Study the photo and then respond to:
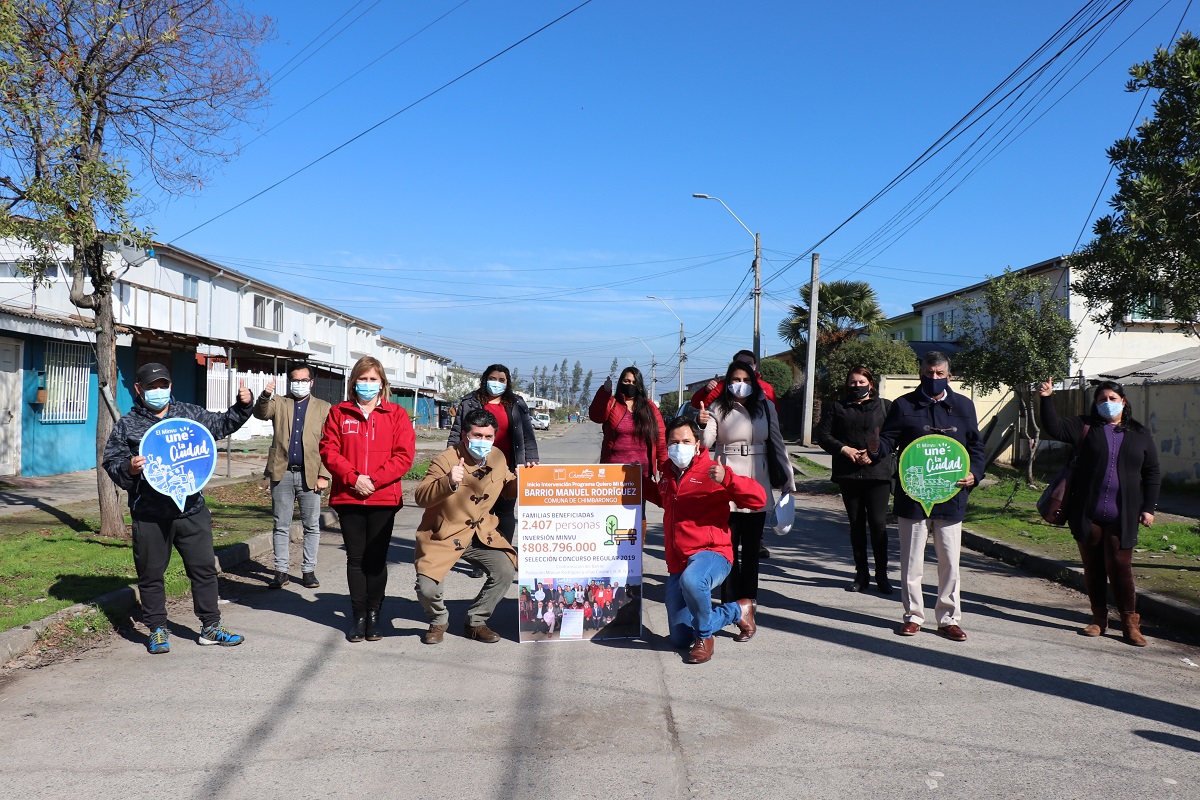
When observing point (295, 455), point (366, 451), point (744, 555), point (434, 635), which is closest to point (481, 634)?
point (434, 635)

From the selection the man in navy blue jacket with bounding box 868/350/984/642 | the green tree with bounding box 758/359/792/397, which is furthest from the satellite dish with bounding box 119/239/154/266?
the green tree with bounding box 758/359/792/397

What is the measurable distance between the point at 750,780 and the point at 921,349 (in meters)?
34.5

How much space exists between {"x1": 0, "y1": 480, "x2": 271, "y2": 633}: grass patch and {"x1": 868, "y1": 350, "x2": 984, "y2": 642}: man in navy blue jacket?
5.82 m

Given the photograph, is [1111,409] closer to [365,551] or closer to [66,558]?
[365,551]

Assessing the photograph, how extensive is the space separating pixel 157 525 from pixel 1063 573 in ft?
26.2

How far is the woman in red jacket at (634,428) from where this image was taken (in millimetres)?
7895

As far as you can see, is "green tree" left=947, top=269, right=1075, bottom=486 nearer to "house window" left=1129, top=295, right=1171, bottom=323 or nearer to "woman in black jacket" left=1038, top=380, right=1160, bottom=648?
"house window" left=1129, top=295, right=1171, bottom=323

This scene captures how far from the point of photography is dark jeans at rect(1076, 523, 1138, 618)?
258 inches

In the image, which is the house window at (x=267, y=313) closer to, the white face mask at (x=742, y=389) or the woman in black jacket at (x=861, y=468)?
the woman in black jacket at (x=861, y=468)

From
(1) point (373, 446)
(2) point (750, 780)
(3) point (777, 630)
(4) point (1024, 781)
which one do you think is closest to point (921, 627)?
(3) point (777, 630)

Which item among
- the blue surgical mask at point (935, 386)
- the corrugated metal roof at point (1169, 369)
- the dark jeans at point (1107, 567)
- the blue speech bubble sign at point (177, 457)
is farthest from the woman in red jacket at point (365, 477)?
the corrugated metal roof at point (1169, 369)

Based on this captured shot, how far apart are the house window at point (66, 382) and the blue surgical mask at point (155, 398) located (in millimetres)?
12849

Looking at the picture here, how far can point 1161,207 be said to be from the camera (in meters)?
7.40

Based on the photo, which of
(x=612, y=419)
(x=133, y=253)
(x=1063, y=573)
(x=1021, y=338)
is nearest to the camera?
(x=612, y=419)
